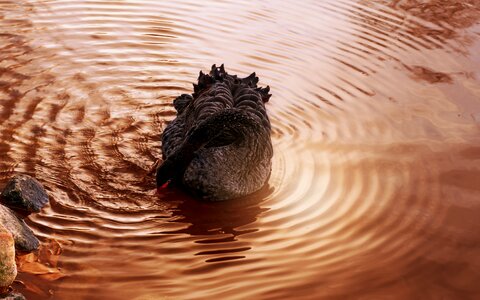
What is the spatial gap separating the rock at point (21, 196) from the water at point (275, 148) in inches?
5.9

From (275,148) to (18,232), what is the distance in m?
2.89

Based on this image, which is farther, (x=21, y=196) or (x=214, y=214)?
(x=214, y=214)

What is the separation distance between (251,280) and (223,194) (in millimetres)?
1185

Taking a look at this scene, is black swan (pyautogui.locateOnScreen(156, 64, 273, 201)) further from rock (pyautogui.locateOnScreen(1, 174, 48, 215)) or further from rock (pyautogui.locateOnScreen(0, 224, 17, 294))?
rock (pyautogui.locateOnScreen(0, 224, 17, 294))

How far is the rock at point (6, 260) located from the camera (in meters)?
4.03

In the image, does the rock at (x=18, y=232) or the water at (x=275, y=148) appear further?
the water at (x=275, y=148)

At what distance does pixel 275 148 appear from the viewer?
665 centimetres

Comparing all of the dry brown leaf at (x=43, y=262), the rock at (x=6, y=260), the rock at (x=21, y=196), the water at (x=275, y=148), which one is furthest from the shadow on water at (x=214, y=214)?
the rock at (x=6, y=260)

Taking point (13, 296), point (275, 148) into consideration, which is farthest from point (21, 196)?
point (275, 148)

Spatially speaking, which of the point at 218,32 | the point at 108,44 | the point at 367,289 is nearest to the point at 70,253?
the point at 367,289

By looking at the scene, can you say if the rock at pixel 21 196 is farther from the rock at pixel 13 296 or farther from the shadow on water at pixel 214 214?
the rock at pixel 13 296

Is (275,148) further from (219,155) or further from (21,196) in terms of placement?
(21,196)

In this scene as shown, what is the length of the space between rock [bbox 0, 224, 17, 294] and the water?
0.12m

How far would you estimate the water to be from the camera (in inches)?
186
